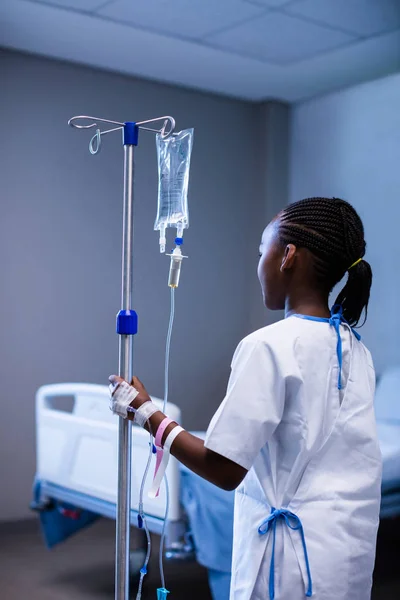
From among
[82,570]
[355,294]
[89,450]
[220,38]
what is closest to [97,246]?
[220,38]

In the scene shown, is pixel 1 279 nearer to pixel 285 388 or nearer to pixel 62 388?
pixel 62 388

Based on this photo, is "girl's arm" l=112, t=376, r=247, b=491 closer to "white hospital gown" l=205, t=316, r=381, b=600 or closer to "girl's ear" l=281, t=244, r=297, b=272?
"white hospital gown" l=205, t=316, r=381, b=600

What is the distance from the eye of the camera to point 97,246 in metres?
3.98

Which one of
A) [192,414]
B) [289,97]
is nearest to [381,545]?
[192,414]

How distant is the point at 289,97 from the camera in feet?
14.9

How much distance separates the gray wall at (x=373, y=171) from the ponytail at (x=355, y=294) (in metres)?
2.75

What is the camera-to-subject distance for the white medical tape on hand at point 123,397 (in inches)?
49.5

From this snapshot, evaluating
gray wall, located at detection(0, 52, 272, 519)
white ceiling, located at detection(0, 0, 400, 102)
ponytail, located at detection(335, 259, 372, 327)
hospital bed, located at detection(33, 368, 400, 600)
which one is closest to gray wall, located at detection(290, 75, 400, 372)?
white ceiling, located at detection(0, 0, 400, 102)

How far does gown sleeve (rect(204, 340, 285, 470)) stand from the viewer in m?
1.17

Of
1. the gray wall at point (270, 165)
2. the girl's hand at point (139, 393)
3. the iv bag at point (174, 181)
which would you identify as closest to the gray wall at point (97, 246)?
the gray wall at point (270, 165)

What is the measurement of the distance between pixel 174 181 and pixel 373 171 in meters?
2.93

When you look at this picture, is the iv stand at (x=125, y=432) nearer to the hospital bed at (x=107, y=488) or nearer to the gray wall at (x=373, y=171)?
the hospital bed at (x=107, y=488)

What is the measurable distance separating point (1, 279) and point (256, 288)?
156cm

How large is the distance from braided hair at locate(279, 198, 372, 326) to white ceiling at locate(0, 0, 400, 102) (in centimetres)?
207
